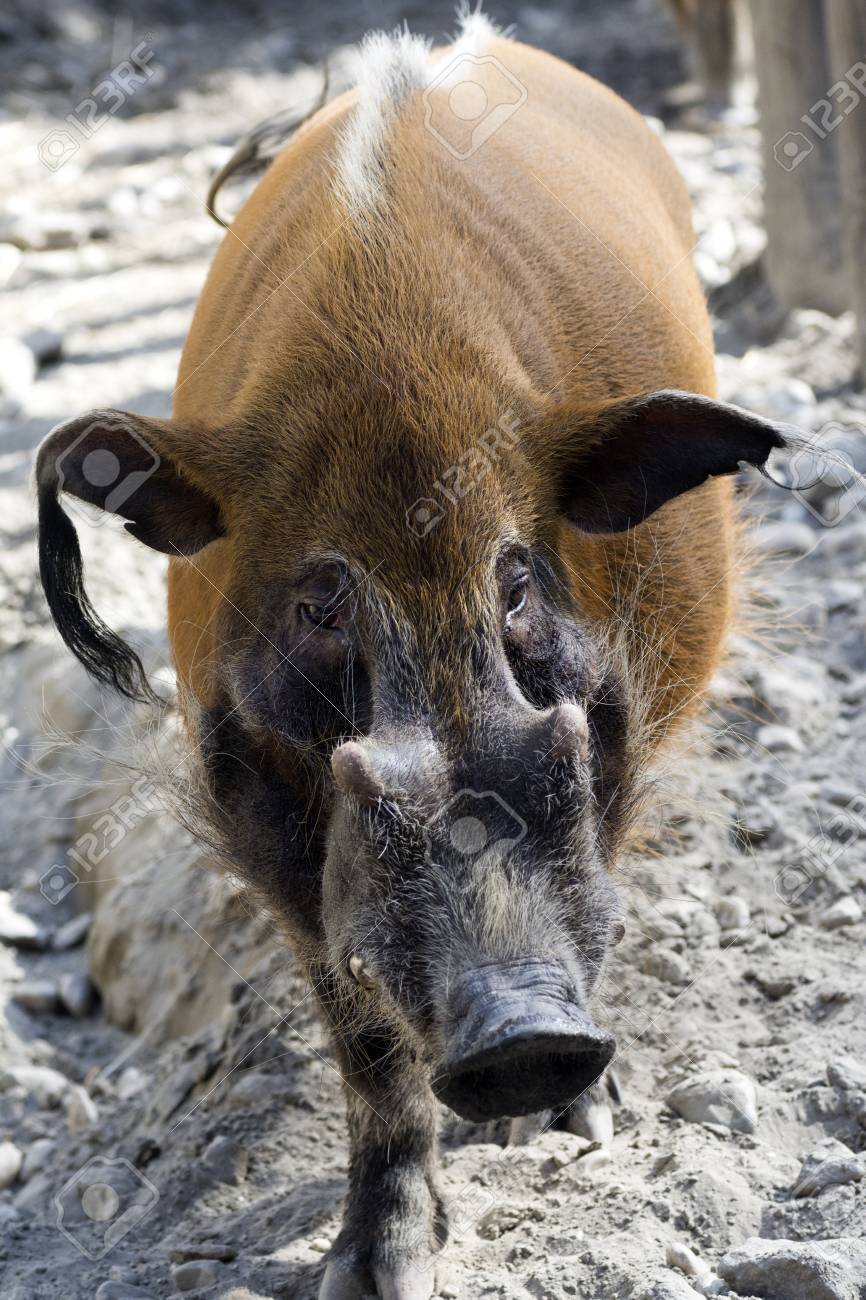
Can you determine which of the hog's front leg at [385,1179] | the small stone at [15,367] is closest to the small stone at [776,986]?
the hog's front leg at [385,1179]

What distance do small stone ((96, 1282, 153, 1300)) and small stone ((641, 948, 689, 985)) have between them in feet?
3.72

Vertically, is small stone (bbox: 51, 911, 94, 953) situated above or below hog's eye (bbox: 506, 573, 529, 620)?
below

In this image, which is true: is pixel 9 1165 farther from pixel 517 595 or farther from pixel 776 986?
pixel 517 595

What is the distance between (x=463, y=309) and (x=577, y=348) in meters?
0.32

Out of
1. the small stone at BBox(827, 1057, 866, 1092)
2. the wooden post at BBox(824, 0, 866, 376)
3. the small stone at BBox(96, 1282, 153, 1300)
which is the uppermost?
the wooden post at BBox(824, 0, 866, 376)

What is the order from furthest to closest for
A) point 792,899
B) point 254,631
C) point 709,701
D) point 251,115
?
point 251,115 < point 709,701 < point 792,899 < point 254,631

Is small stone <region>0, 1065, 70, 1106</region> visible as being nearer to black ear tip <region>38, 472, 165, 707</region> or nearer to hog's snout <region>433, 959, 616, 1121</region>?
black ear tip <region>38, 472, 165, 707</region>

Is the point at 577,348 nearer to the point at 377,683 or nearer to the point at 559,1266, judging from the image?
the point at 377,683

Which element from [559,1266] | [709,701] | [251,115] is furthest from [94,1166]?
[251,115]

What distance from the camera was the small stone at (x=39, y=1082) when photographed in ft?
11.7

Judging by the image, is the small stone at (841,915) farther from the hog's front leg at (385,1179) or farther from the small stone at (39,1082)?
the small stone at (39,1082)

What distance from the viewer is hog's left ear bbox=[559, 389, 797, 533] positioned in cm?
231

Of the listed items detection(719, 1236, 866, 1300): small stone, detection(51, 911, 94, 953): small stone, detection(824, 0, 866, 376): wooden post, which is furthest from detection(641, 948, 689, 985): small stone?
detection(824, 0, 866, 376): wooden post

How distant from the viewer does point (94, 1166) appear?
3.17m
